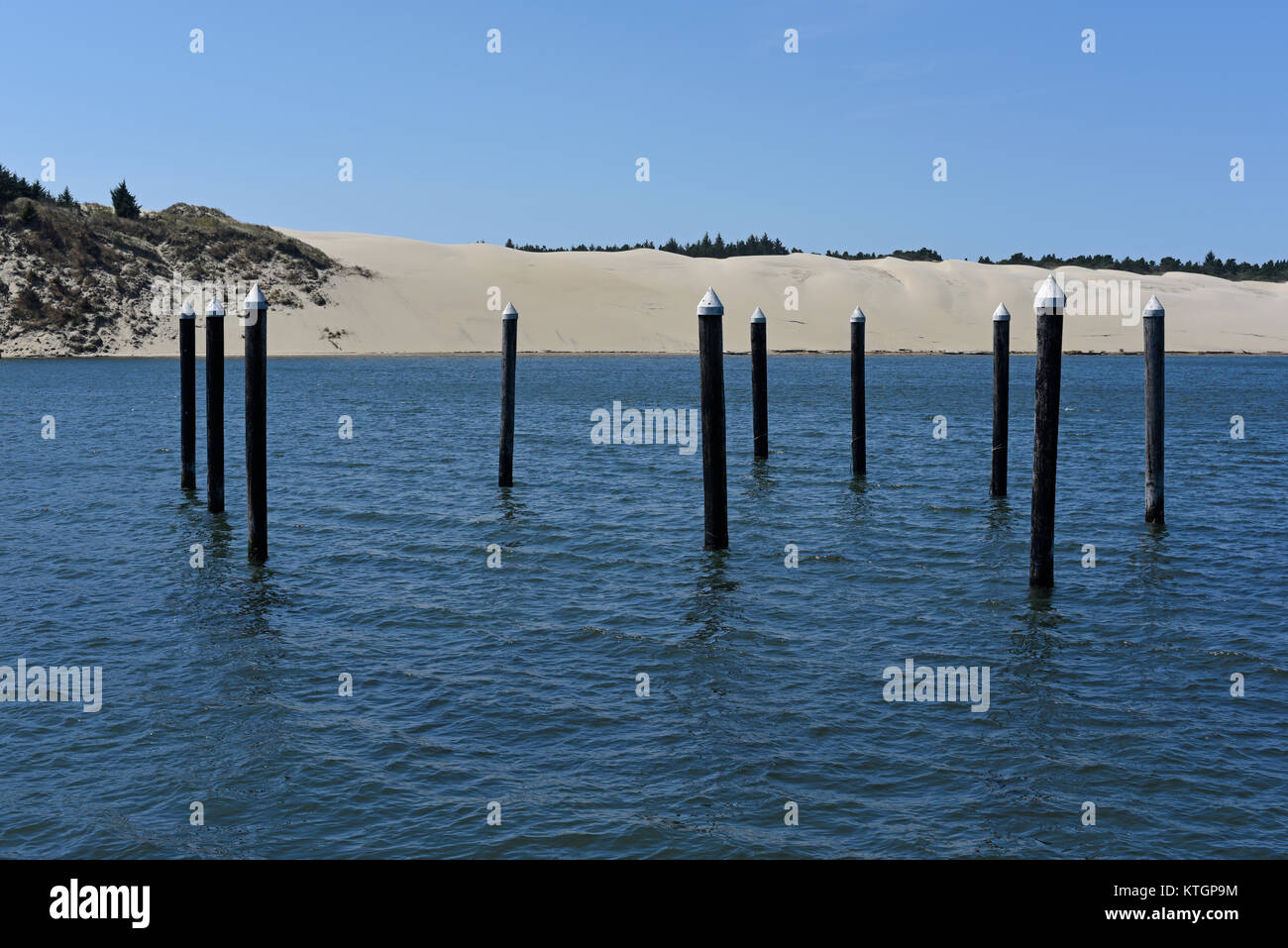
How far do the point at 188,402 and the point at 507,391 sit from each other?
18.9ft

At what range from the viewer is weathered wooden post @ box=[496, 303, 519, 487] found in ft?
75.5

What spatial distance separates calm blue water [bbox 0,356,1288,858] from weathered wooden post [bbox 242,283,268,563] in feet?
1.68

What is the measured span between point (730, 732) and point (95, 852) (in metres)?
5.06

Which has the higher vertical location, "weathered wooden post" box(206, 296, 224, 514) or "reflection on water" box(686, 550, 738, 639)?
"weathered wooden post" box(206, 296, 224, 514)

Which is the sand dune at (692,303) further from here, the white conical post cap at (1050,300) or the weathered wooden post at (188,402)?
the white conical post cap at (1050,300)

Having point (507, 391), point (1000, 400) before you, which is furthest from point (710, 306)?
point (1000, 400)

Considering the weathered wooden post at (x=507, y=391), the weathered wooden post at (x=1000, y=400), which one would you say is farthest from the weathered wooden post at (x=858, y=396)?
the weathered wooden post at (x=507, y=391)

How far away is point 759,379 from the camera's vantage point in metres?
26.6

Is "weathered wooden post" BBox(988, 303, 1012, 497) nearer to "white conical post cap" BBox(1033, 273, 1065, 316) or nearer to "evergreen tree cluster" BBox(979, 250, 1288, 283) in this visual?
"white conical post cap" BBox(1033, 273, 1065, 316)

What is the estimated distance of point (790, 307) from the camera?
355 feet

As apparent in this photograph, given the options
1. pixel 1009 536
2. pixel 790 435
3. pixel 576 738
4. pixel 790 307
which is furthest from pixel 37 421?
pixel 790 307

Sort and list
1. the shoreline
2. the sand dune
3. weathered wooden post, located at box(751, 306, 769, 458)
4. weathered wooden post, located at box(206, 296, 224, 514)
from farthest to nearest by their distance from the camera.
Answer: the sand dune, the shoreline, weathered wooden post, located at box(751, 306, 769, 458), weathered wooden post, located at box(206, 296, 224, 514)

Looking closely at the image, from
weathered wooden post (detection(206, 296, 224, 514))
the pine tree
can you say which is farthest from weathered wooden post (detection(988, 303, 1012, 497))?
the pine tree
